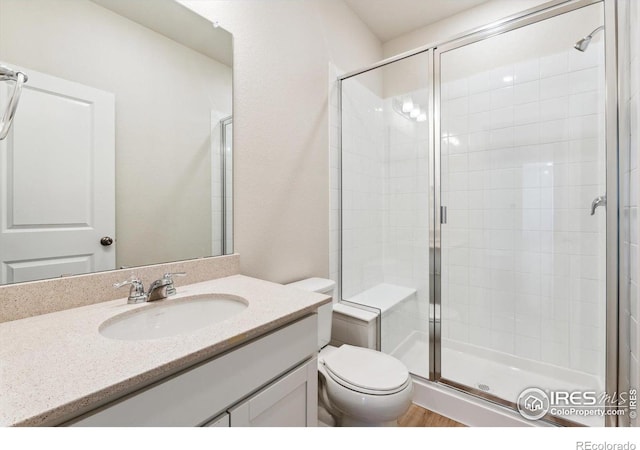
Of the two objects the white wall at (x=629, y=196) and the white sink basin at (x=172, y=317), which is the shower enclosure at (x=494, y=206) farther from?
the white sink basin at (x=172, y=317)

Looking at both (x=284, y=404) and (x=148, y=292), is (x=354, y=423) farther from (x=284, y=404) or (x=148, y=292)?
(x=148, y=292)

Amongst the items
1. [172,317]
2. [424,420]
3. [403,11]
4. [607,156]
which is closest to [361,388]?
[424,420]

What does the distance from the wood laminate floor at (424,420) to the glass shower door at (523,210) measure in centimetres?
20

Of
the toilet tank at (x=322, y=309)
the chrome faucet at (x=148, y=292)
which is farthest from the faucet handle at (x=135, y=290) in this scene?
the toilet tank at (x=322, y=309)

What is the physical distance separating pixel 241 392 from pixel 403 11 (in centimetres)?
266

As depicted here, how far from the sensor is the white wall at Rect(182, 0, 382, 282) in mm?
1390

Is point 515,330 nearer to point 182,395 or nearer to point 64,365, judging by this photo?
point 182,395

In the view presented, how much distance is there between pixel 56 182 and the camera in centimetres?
88

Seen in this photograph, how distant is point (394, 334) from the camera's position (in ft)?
6.53

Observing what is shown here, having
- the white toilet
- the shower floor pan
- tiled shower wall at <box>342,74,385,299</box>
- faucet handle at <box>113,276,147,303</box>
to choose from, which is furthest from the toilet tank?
faucet handle at <box>113,276,147,303</box>

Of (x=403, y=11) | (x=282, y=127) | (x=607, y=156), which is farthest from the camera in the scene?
(x=403, y=11)

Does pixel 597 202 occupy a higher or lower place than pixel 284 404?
higher

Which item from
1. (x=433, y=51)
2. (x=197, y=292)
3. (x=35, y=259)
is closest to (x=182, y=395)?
(x=197, y=292)

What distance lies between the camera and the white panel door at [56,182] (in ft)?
→ 2.68
